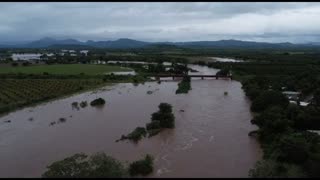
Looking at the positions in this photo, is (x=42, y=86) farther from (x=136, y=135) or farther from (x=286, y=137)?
(x=286, y=137)

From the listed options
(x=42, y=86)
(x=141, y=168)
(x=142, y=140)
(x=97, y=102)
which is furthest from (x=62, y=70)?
(x=141, y=168)

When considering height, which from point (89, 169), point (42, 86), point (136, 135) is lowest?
point (42, 86)

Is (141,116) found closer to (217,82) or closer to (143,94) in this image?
(143,94)

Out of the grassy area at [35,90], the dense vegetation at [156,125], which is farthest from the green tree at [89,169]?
the grassy area at [35,90]

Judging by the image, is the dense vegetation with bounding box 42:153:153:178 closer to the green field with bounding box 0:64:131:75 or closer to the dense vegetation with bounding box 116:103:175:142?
the dense vegetation with bounding box 116:103:175:142

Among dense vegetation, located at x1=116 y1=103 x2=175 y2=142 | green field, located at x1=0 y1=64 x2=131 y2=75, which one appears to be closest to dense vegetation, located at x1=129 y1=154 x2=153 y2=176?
dense vegetation, located at x1=116 y1=103 x2=175 y2=142
